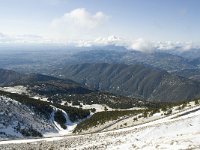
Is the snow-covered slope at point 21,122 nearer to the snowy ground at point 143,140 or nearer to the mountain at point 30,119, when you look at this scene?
the mountain at point 30,119

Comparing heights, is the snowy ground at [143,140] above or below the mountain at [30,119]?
above

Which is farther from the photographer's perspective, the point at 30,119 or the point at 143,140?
the point at 30,119

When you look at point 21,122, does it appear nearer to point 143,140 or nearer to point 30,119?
point 30,119

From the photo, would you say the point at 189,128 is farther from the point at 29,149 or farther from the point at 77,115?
the point at 77,115

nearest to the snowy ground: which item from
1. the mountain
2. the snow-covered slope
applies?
the mountain

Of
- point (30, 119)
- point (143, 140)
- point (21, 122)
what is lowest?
point (30, 119)

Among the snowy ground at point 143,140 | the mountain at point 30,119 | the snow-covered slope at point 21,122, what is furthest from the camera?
the mountain at point 30,119

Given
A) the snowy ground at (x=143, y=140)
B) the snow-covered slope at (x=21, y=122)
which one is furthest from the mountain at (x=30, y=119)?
the snowy ground at (x=143, y=140)

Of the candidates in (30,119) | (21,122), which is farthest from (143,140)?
(30,119)

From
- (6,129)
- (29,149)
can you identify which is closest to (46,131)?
(6,129)
